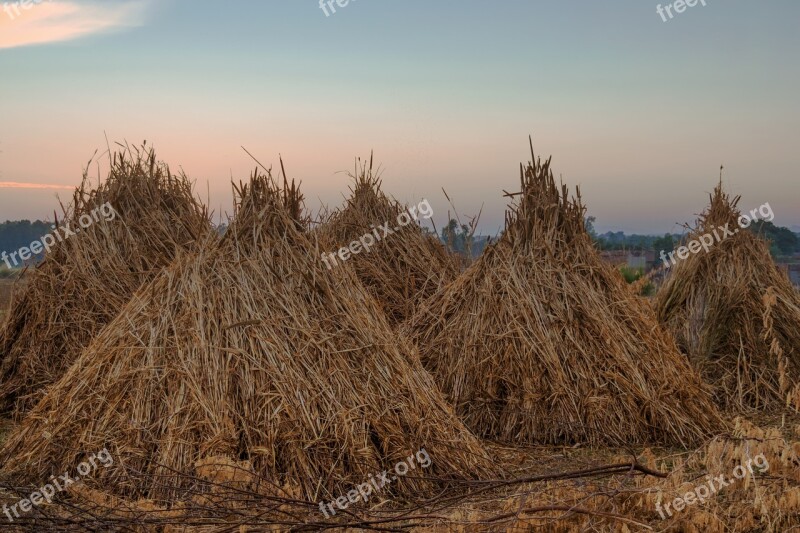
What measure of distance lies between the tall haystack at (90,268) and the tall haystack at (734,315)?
246 inches

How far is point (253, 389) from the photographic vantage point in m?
6.13

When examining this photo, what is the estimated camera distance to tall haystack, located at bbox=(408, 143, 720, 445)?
8.29m

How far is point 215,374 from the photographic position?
20.2ft

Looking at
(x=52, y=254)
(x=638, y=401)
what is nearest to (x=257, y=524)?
(x=638, y=401)

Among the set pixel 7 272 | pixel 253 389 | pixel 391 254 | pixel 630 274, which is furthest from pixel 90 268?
pixel 7 272

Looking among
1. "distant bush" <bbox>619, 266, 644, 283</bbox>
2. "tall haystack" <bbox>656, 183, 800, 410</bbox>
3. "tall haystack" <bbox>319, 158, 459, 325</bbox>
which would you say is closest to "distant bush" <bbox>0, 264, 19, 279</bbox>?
"tall haystack" <bbox>319, 158, 459, 325</bbox>

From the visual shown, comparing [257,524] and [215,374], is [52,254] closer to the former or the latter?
[215,374]

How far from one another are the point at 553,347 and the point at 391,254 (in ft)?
11.9

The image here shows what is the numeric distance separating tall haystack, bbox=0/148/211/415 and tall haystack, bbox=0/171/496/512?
3010mm

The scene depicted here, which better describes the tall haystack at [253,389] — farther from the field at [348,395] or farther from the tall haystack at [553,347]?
the tall haystack at [553,347]

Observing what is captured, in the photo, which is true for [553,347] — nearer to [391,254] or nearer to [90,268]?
[391,254]

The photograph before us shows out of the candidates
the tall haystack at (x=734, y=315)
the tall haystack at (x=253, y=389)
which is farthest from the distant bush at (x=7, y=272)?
the tall haystack at (x=734, y=315)

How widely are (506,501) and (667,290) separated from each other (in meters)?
7.21

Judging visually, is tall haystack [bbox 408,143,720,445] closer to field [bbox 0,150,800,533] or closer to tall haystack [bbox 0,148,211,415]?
field [bbox 0,150,800,533]
